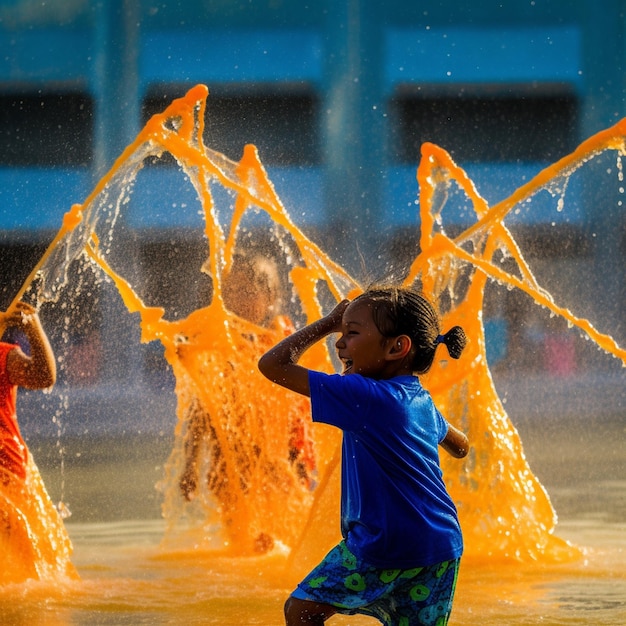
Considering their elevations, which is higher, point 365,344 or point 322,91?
point 322,91

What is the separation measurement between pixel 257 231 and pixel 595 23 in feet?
8.70

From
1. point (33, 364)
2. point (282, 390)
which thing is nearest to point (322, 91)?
point (282, 390)

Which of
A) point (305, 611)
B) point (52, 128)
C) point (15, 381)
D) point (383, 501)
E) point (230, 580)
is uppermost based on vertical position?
point (52, 128)

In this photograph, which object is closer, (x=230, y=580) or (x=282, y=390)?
(x=230, y=580)

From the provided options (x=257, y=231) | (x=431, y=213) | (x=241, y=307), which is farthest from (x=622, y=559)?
(x=257, y=231)

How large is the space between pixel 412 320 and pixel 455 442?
0.29m

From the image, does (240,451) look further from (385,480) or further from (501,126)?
(501,126)

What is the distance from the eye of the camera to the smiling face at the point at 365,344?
2107 millimetres

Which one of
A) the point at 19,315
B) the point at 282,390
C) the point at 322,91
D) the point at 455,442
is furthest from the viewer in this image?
the point at 322,91

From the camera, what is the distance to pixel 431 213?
4449mm

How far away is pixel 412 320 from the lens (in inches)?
83.4

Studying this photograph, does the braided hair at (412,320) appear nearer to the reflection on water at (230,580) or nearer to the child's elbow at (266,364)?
the child's elbow at (266,364)

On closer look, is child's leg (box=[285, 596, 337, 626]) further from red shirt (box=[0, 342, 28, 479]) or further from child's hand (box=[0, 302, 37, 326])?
child's hand (box=[0, 302, 37, 326])

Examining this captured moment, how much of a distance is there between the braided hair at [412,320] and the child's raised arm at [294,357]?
79 mm
